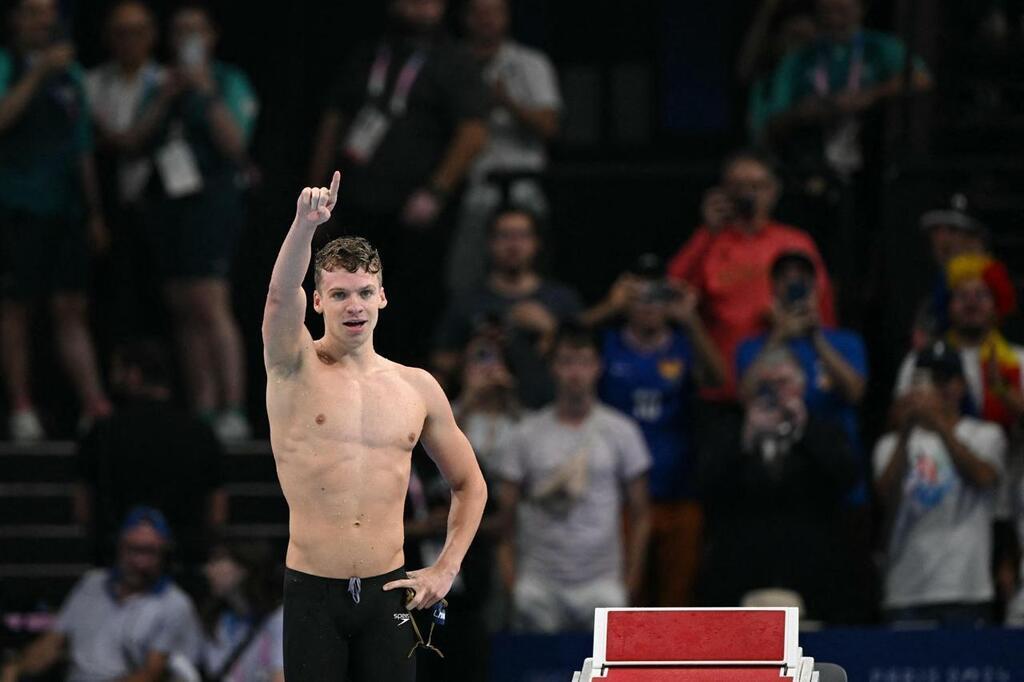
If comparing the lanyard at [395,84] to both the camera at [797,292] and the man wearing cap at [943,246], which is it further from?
the man wearing cap at [943,246]

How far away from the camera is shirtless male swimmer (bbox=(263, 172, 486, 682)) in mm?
5883

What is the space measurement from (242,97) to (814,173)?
3.08 m

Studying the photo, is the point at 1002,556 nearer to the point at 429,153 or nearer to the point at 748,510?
the point at 748,510

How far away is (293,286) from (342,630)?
0.97m

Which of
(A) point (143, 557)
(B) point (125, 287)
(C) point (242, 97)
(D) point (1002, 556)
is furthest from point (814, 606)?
(B) point (125, 287)

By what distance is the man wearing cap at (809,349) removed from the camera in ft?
32.4

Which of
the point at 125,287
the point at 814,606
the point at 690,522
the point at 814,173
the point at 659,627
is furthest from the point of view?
the point at 125,287

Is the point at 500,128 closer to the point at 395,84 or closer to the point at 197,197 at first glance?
the point at 395,84

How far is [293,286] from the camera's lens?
5750 millimetres

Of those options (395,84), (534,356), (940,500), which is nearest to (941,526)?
(940,500)

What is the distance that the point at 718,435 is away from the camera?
959cm

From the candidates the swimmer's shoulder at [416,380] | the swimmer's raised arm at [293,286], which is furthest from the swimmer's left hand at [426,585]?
the swimmer's raised arm at [293,286]

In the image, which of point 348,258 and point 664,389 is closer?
point 348,258

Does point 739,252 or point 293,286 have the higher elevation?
point 739,252
